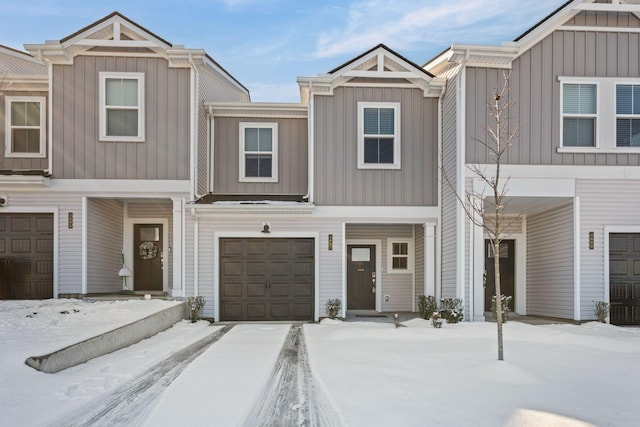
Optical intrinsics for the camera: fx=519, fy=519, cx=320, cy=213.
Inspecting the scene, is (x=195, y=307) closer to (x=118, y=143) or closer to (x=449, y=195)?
(x=118, y=143)

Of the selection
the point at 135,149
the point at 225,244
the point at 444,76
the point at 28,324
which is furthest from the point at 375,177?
the point at 28,324

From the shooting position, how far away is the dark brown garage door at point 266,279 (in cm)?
1283

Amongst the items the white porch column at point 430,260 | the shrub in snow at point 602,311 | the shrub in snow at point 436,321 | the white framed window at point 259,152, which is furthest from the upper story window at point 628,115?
the white framed window at point 259,152

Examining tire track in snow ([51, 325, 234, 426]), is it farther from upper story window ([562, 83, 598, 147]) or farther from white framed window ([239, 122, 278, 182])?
upper story window ([562, 83, 598, 147])

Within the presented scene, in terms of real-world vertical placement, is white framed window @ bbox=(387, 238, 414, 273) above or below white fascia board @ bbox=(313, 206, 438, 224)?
below

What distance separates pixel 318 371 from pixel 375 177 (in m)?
6.80

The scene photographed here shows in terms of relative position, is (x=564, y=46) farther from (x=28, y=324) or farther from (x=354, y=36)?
(x=28, y=324)

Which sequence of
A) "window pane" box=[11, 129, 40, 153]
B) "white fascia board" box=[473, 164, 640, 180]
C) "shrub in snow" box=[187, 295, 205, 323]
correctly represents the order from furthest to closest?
1. "window pane" box=[11, 129, 40, 153]
2. "shrub in snow" box=[187, 295, 205, 323]
3. "white fascia board" box=[473, 164, 640, 180]

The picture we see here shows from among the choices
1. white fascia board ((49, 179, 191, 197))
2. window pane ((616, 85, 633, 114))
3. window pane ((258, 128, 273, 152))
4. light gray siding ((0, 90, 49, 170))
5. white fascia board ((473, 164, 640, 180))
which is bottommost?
white fascia board ((49, 179, 191, 197))

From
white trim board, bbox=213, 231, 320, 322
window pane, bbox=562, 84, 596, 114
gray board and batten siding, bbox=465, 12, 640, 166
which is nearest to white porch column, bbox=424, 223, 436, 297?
gray board and batten siding, bbox=465, 12, 640, 166

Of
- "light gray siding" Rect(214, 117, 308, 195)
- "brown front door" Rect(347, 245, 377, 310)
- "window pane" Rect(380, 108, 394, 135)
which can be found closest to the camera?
"window pane" Rect(380, 108, 394, 135)

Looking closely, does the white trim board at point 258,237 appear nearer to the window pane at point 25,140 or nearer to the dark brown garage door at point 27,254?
the dark brown garage door at point 27,254

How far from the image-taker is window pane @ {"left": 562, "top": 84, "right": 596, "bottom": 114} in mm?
11781

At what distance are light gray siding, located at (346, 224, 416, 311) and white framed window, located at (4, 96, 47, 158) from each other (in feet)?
27.8
